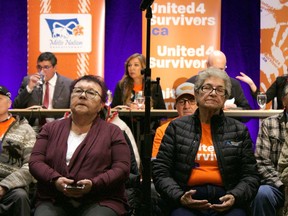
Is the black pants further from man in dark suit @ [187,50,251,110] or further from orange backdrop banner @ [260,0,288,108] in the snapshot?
orange backdrop banner @ [260,0,288,108]

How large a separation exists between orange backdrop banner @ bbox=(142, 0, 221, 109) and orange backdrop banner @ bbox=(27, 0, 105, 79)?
0.75m

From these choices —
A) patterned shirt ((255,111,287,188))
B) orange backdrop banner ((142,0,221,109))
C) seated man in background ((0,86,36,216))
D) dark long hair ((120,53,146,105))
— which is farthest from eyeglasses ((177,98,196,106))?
orange backdrop banner ((142,0,221,109))

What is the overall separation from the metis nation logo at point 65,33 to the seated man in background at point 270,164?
3.60m

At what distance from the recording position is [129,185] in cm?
369

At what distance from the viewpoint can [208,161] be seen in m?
3.31

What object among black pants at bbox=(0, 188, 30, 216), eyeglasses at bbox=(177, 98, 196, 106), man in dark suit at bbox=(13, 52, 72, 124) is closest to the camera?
black pants at bbox=(0, 188, 30, 216)

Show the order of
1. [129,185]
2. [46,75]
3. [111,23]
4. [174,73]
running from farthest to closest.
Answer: [111,23] → [174,73] → [46,75] → [129,185]

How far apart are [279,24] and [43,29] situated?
302 cm

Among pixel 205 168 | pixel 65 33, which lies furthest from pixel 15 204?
pixel 65 33

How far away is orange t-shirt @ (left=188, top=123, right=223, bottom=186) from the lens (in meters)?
3.29

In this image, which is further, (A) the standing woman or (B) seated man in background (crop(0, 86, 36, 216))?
(A) the standing woman

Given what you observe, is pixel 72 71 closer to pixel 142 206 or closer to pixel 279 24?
pixel 279 24

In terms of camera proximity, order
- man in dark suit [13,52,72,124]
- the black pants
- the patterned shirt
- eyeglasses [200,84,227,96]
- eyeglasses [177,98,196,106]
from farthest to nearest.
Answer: man in dark suit [13,52,72,124], eyeglasses [177,98,196,106], the patterned shirt, the black pants, eyeglasses [200,84,227,96]

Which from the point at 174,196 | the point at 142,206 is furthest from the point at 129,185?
the point at 174,196
